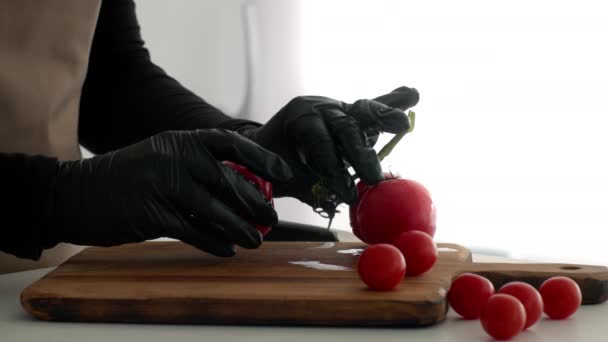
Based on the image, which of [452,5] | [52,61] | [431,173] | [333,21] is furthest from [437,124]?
[52,61]

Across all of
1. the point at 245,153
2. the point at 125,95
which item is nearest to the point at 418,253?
the point at 245,153

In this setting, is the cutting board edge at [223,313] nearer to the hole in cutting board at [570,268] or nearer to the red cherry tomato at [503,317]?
the red cherry tomato at [503,317]

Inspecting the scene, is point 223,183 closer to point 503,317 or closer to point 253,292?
point 253,292

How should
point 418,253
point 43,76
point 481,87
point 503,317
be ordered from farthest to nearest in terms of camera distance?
1. point 481,87
2. point 43,76
3. point 418,253
4. point 503,317

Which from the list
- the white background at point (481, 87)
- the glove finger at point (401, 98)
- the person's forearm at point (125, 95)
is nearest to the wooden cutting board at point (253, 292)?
the glove finger at point (401, 98)

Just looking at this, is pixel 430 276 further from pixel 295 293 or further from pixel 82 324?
pixel 82 324

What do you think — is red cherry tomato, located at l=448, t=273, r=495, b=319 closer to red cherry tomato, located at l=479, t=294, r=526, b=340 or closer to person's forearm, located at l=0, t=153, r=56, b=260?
red cherry tomato, located at l=479, t=294, r=526, b=340

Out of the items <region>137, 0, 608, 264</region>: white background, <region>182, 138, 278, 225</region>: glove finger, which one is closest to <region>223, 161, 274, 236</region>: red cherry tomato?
<region>182, 138, 278, 225</region>: glove finger
